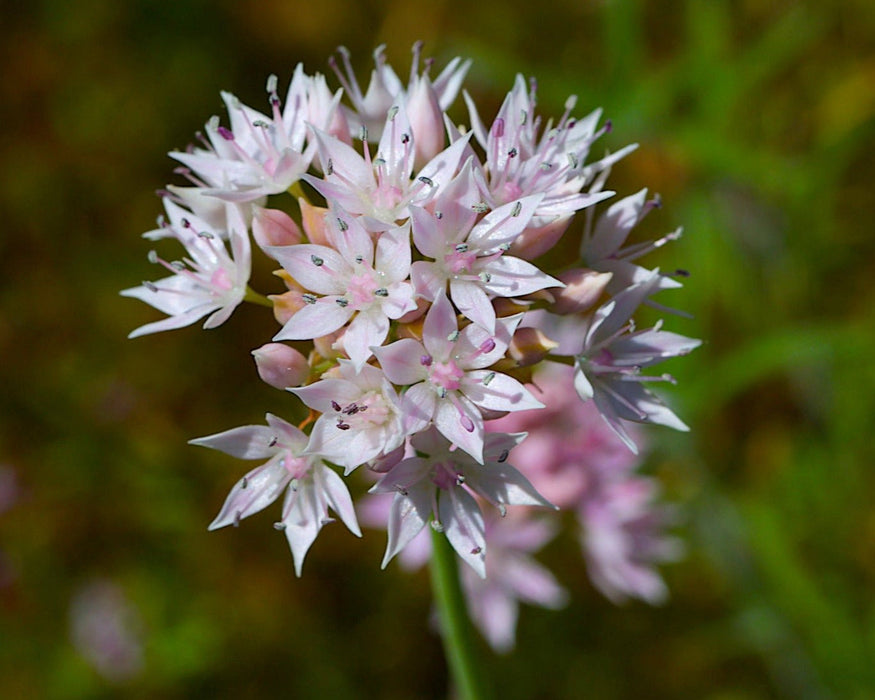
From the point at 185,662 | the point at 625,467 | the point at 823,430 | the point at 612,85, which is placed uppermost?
the point at 612,85

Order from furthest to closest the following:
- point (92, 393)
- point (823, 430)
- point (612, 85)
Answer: point (92, 393), point (823, 430), point (612, 85)

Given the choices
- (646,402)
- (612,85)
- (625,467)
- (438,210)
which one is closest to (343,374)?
(438,210)

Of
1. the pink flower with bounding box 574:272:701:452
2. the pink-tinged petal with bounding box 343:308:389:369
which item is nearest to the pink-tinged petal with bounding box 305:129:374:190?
the pink-tinged petal with bounding box 343:308:389:369

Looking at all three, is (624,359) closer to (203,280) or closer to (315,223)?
(315,223)

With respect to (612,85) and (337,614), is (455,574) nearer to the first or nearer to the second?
(337,614)

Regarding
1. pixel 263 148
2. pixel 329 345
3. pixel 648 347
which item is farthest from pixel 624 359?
pixel 263 148

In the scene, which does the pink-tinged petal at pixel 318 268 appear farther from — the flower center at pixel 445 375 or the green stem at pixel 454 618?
the green stem at pixel 454 618
